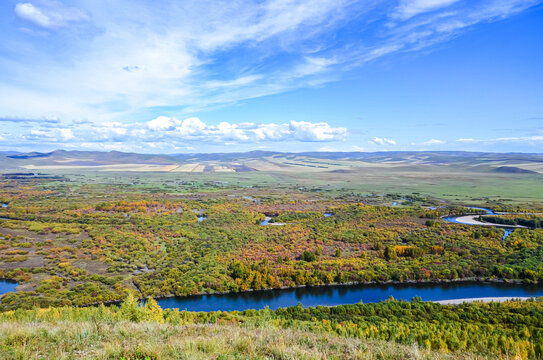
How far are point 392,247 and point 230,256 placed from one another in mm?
24336

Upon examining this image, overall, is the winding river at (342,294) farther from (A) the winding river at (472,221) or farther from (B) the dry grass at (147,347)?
(A) the winding river at (472,221)

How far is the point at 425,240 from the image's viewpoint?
49.9m

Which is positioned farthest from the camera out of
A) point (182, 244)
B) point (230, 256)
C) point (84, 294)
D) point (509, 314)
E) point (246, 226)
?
point (246, 226)

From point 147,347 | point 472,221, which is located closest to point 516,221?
point 472,221

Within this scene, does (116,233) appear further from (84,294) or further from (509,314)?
(509,314)

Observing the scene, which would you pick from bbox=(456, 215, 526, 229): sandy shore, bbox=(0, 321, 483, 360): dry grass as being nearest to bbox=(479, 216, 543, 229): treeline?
bbox=(456, 215, 526, 229): sandy shore

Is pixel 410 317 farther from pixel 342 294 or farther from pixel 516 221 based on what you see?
pixel 516 221

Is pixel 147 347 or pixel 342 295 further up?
pixel 147 347

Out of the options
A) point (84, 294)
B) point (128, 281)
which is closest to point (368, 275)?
point (128, 281)

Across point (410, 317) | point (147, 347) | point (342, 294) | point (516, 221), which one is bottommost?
point (342, 294)

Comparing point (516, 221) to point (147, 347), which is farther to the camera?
point (516, 221)

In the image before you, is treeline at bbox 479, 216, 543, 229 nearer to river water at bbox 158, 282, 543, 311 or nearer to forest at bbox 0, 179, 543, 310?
forest at bbox 0, 179, 543, 310

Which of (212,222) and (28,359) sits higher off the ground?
(28,359)

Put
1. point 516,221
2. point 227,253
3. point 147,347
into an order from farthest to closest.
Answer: point 516,221 → point 227,253 → point 147,347
